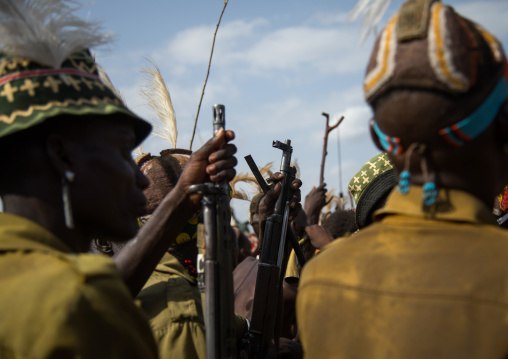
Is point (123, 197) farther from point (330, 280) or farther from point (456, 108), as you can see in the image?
point (456, 108)

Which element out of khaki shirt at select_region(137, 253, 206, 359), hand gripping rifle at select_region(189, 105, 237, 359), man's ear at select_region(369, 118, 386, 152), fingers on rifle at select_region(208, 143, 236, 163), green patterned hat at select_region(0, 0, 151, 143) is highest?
green patterned hat at select_region(0, 0, 151, 143)

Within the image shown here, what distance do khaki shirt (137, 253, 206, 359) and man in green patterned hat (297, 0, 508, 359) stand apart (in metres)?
0.96

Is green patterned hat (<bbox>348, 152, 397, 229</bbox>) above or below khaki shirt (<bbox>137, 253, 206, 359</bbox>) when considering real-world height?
above

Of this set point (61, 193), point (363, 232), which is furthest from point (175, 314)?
point (363, 232)

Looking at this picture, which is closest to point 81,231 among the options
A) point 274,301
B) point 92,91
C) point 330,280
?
point 92,91

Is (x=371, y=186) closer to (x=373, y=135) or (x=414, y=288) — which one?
(x=373, y=135)

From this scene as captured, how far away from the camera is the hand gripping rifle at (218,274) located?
2287mm

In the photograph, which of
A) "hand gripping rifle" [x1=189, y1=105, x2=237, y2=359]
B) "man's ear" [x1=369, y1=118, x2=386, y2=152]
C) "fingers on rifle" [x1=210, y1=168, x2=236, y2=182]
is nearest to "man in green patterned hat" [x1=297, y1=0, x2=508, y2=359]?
"man's ear" [x1=369, y1=118, x2=386, y2=152]

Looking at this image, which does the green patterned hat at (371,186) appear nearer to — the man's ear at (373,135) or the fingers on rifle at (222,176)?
the fingers on rifle at (222,176)

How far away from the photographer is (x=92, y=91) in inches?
79.0

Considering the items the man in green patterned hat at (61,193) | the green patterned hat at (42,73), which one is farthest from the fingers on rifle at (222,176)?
the green patterned hat at (42,73)

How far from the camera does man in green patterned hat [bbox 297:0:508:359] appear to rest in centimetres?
161

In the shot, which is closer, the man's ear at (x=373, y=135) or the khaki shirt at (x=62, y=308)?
the khaki shirt at (x=62, y=308)

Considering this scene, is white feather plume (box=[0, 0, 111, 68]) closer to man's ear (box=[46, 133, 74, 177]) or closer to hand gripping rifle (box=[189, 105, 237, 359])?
man's ear (box=[46, 133, 74, 177])
